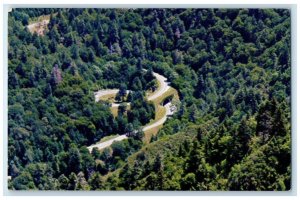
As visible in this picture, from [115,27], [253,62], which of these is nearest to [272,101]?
[253,62]

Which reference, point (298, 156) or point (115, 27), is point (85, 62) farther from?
point (298, 156)

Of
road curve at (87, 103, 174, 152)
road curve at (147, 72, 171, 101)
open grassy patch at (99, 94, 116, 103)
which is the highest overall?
road curve at (147, 72, 171, 101)

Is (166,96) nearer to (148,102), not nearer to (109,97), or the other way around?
(148,102)

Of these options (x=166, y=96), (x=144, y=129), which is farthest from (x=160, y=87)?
(x=144, y=129)

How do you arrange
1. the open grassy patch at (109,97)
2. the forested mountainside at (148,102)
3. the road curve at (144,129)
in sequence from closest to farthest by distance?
the forested mountainside at (148,102) < the road curve at (144,129) < the open grassy patch at (109,97)

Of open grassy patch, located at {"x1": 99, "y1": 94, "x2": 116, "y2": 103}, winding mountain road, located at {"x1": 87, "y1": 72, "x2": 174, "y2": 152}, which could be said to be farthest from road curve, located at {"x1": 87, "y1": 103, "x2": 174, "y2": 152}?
open grassy patch, located at {"x1": 99, "y1": 94, "x2": 116, "y2": 103}

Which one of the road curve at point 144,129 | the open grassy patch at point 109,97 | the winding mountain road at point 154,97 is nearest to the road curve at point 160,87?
the winding mountain road at point 154,97

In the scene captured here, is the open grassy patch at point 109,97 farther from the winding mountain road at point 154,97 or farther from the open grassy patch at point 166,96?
the open grassy patch at point 166,96

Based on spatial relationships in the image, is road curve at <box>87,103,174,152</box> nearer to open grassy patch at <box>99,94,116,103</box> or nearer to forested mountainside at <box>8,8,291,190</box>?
forested mountainside at <box>8,8,291,190</box>
